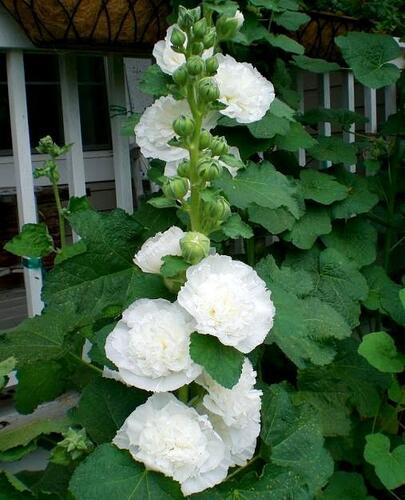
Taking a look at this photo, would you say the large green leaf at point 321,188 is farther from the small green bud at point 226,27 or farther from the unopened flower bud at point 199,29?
the unopened flower bud at point 199,29

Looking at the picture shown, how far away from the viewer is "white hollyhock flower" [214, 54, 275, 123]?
113 cm

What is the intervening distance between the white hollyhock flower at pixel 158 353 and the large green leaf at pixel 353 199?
0.95 meters

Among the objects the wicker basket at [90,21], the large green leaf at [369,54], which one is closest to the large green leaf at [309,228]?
the large green leaf at [369,54]

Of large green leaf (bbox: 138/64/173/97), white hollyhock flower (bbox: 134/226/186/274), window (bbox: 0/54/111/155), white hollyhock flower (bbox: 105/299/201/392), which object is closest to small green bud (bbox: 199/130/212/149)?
white hollyhock flower (bbox: 134/226/186/274)

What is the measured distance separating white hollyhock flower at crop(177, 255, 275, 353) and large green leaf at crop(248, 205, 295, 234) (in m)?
0.63

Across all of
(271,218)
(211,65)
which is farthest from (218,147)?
(271,218)

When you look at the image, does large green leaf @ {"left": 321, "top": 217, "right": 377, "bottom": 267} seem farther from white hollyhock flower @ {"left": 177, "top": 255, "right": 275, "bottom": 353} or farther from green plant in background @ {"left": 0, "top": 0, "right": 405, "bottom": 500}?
white hollyhock flower @ {"left": 177, "top": 255, "right": 275, "bottom": 353}

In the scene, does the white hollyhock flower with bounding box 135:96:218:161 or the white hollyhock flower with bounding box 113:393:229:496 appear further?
the white hollyhock flower with bounding box 135:96:218:161

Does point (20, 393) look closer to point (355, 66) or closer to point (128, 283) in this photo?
point (128, 283)

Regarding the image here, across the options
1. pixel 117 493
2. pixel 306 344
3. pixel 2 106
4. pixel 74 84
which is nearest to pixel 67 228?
pixel 2 106

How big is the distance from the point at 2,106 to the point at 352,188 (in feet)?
7.93

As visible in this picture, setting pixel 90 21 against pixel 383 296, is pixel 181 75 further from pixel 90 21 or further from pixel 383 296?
pixel 383 296

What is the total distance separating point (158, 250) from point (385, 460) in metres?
0.84

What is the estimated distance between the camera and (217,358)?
851 mm
